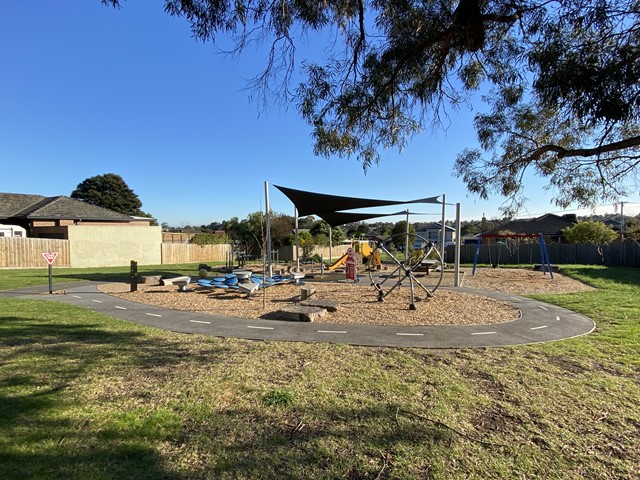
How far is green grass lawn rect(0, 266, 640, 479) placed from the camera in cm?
251

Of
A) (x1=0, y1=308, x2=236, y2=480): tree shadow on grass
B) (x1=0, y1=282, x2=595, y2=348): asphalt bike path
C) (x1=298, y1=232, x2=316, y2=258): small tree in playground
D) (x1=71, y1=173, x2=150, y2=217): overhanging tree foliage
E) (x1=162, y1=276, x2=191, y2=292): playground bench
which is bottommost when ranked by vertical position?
(x1=0, y1=282, x2=595, y2=348): asphalt bike path

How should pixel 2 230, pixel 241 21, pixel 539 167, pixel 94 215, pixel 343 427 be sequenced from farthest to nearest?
pixel 94 215
pixel 2 230
pixel 539 167
pixel 241 21
pixel 343 427

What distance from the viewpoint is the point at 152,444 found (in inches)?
107

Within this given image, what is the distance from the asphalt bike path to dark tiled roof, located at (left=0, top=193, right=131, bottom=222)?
80.8 ft

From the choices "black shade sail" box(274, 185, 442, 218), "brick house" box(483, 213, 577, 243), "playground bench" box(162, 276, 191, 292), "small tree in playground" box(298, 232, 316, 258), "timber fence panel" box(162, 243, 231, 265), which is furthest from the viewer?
"brick house" box(483, 213, 577, 243)

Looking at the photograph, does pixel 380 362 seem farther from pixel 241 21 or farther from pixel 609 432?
pixel 241 21

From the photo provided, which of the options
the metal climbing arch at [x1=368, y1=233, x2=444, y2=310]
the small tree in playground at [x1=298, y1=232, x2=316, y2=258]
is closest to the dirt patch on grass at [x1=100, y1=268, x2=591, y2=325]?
the metal climbing arch at [x1=368, y1=233, x2=444, y2=310]

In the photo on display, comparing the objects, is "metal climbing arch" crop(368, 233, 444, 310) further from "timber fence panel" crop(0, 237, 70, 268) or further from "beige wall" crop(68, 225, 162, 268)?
"timber fence panel" crop(0, 237, 70, 268)

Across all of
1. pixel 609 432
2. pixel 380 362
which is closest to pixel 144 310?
pixel 380 362

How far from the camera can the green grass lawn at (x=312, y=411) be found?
2.51m

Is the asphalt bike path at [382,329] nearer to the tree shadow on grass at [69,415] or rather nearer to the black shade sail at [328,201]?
the tree shadow on grass at [69,415]

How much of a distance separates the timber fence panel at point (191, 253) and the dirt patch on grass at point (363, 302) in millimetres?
17748

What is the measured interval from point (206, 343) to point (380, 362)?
2.71m

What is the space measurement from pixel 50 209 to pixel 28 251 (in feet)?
22.9
